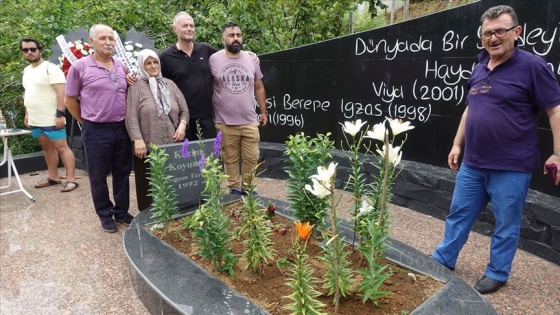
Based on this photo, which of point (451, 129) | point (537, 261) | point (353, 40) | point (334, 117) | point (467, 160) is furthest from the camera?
point (334, 117)

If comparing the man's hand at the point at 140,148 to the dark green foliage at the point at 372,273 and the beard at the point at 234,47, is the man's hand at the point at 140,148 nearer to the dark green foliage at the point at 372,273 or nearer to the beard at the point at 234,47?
the beard at the point at 234,47

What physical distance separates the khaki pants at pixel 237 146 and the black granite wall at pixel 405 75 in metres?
1.21

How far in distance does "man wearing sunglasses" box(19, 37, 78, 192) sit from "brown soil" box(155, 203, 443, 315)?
10.1 ft

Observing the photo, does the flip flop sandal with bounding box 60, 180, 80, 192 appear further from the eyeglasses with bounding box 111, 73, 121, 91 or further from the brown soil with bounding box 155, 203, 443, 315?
the brown soil with bounding box 155, 203, 443, 315

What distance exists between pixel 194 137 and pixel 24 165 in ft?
11.5

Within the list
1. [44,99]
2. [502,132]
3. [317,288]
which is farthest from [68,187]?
[502,132]

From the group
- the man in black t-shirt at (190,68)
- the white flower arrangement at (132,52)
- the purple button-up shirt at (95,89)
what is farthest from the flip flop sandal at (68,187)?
the man in black t-shirt at (190,68)

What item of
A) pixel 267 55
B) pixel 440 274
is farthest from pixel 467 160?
pixel 267 55

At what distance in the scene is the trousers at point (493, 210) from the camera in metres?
2.56

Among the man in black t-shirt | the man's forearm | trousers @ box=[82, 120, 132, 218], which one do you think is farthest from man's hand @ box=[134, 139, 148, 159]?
the man's forearm

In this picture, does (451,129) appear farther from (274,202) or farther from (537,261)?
(274,202)

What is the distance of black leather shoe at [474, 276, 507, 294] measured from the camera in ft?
8.82

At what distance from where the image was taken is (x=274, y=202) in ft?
11.5

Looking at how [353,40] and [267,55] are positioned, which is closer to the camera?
[353,40]
